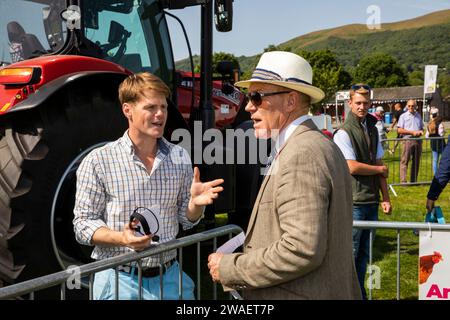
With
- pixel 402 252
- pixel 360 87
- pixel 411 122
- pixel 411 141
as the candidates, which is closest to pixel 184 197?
pixel 360 87

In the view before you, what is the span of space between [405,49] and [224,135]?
301ft

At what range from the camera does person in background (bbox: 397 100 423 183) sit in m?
11.0

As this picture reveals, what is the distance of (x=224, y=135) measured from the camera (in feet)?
16.8

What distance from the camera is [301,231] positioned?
176 centimetres

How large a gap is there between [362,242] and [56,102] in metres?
2.68

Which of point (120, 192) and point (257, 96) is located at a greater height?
point (257, 96)

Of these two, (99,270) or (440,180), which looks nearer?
(99,270)

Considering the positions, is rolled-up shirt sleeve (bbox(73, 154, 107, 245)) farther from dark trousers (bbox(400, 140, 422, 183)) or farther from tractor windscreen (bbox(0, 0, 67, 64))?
dark trousers (bbox(400, 140, 422, 183))

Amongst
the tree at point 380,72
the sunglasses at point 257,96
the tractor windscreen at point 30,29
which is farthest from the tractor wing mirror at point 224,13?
the tree at point 380,72

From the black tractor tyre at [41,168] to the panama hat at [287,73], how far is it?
139 cm

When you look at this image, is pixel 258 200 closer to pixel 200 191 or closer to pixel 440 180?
pixel 200 191
